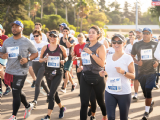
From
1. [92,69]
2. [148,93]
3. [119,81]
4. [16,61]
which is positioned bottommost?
[148,93]

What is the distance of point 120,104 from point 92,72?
871 millimetres

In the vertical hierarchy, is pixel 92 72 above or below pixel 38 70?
above

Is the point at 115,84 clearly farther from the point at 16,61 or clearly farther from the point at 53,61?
the point at 16,61

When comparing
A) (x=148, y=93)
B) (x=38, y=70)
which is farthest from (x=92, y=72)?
(x=38, y=70)

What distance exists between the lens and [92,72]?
408 cm

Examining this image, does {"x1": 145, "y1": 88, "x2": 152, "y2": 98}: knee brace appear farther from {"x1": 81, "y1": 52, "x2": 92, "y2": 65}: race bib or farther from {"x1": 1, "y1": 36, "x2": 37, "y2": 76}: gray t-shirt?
{"x1": 1, "y1": 36, "x2": 37, "y2": 76}: gray t-shirt

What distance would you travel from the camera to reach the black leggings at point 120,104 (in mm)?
3436

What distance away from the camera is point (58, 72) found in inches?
192

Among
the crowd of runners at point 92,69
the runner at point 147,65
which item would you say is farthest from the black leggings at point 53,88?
the runner at point 147,65

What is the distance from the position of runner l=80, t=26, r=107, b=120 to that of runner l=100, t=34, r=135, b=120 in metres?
0.45

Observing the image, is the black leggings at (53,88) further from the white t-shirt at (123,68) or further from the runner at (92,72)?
the white t-shirt at (123,68)

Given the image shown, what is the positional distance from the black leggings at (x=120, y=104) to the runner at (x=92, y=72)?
541 millimetres

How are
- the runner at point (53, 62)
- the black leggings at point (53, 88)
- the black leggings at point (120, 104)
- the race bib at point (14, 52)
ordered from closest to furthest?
1. the black leggings at point (120, 104)
2. the race bib at point (14, 52)
3. the black leggings at point (53, 88)
4. the runner at point (53, 62)

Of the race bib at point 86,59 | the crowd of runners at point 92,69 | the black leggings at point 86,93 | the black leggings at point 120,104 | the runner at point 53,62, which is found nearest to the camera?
the black leggings at point 120,104
